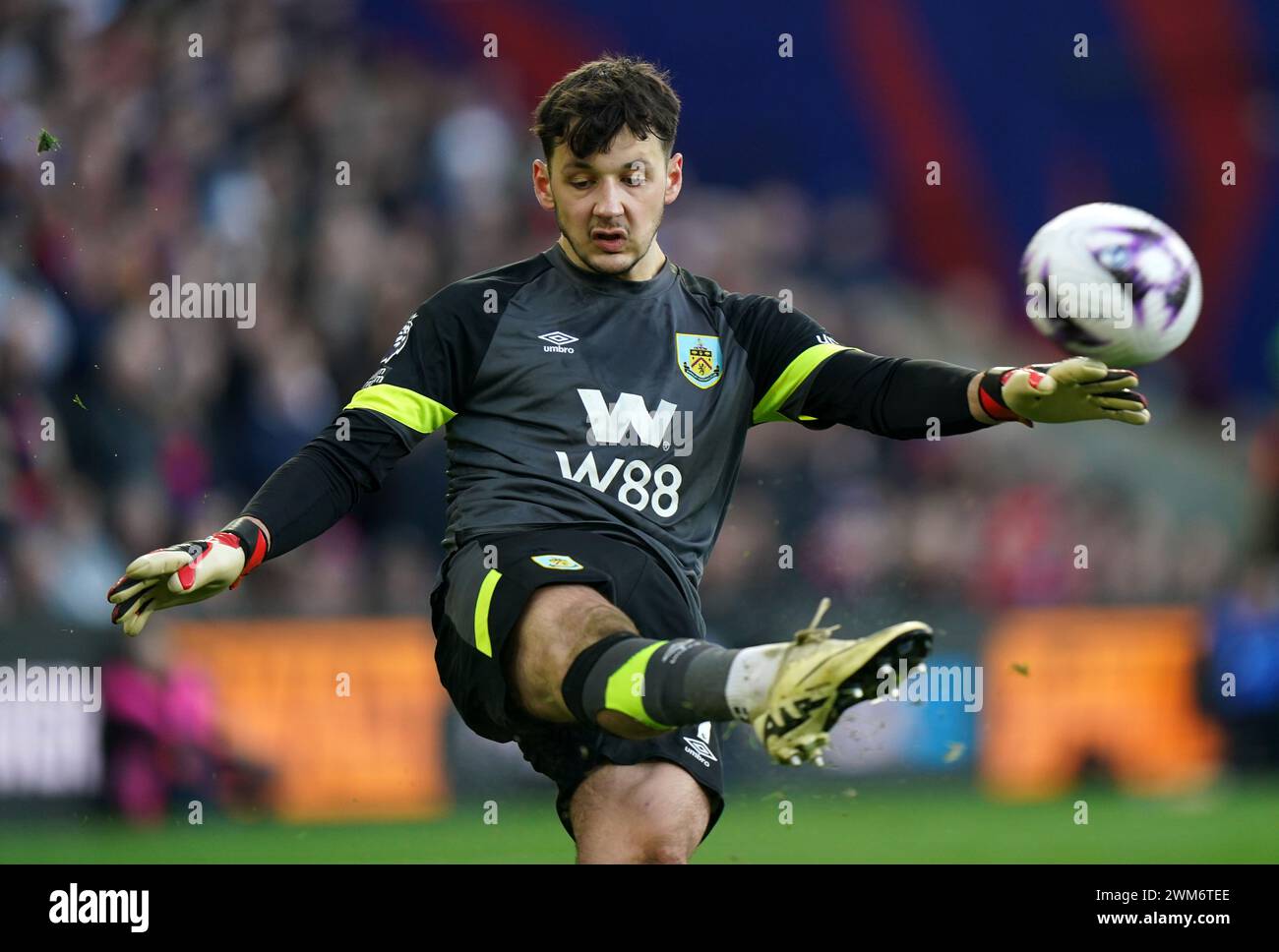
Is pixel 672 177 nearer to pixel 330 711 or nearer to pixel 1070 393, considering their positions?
pixel 1070 393

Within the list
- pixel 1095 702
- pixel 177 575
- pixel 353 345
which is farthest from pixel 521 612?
pixel 1095 702

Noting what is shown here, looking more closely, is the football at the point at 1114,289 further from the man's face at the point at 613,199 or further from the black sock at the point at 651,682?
the black sock at the point at 651,682

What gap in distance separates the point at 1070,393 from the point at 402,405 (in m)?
1.71

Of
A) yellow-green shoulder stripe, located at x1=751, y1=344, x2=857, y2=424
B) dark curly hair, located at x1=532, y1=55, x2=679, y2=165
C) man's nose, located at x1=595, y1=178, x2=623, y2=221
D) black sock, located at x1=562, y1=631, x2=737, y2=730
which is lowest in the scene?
black sock, located at x1=562, y1=631, x2=737, y2=730

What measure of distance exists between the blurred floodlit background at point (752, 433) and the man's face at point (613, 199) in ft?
12.7

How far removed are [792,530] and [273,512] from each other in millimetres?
6567

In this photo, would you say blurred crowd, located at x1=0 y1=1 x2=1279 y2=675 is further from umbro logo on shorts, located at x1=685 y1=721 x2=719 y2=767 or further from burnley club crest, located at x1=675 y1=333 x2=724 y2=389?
umbro logo on shorts, located at x1=685 y1=721 x2=719 y2=767

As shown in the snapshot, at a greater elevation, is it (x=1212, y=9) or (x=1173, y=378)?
(x=1212, y=9)

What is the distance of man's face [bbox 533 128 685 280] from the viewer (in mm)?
4871

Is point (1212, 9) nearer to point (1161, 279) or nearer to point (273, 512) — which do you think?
point (1161, 279)

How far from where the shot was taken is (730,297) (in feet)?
17.3

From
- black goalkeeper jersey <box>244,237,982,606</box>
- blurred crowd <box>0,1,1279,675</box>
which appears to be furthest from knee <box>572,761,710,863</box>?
blurred crowd <box>0,1,1279,675</box>
